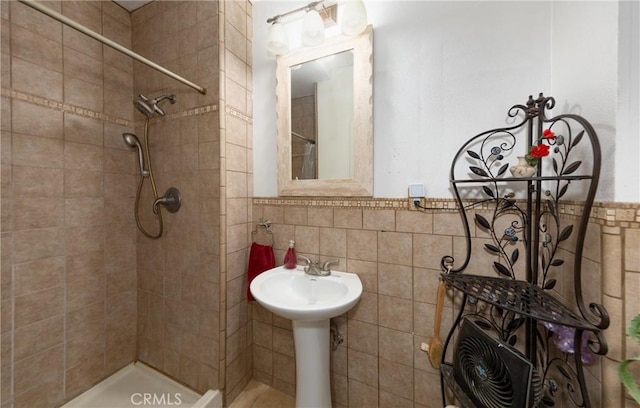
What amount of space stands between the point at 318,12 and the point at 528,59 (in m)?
1.01

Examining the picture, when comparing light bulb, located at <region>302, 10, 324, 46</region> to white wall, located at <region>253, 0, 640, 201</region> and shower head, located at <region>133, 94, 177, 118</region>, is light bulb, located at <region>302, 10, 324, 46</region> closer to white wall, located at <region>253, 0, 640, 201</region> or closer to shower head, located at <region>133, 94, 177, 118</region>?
white wall, located at <region>253, 0, 640, 201</region>

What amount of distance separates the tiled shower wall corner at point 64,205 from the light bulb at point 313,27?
1.32 m

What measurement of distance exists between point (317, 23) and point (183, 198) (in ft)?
4.15

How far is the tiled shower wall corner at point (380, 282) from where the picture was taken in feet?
3.58

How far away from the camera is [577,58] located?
80 centimetres

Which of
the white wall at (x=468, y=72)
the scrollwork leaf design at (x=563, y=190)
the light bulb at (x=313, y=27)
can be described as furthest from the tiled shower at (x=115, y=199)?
the scrollwork leaf design at (x=563, y=190)

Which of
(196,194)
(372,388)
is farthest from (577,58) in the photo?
(196,194)

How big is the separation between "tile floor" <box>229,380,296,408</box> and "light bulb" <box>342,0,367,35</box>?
2.13 m

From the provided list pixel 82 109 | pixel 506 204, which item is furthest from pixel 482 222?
pixel 82 109

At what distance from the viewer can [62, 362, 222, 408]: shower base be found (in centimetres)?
135

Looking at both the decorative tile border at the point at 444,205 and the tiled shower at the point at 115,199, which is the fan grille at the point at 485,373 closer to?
the decorative tile border at the point at 444,205

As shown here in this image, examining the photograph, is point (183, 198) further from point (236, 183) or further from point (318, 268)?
point (318, 268)

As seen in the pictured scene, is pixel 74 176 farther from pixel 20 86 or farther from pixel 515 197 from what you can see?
pixel 515 197

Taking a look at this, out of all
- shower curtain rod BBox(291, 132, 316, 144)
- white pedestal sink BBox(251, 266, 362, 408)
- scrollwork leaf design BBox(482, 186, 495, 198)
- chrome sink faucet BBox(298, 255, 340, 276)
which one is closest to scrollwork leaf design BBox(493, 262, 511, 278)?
scrollwork leaf design BBox(482, 186, 495, 198)
